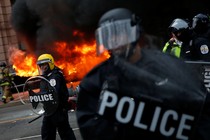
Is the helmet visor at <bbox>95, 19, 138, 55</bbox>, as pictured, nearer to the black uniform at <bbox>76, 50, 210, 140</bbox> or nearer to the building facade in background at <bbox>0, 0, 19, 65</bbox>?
the black uniform at <bbox>76, 50, 210, 140</bbox>

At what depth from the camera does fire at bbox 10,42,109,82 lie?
44.1ft

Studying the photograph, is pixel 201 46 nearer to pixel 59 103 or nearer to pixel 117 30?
pixel 59 103

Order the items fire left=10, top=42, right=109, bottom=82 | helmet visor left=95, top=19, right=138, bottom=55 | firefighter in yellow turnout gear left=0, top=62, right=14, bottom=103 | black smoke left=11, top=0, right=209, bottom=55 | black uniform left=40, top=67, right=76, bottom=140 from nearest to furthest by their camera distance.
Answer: helmet visor left=95, top=19, right=138, bottom=55 → black uniform left=40, top=67, right=76, bottom=140 → firefighter in yellow turnout gear left=0, top=62, right=14, bottom=103 → fire left=10, top=42, right=109, bottom=82 → black smoke left=11, top=0, right=209, bottom=55

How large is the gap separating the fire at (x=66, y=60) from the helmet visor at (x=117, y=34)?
10.9 meters

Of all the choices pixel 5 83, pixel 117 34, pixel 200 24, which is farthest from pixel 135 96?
pixel 5 83

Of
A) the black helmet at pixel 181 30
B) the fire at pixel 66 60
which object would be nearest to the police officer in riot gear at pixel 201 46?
the black helmet at pixel 181 30

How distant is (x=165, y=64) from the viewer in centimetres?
182

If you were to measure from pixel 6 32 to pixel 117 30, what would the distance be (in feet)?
52.9

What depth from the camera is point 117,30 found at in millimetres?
1715

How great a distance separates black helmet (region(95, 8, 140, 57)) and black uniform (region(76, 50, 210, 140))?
88 millimetres

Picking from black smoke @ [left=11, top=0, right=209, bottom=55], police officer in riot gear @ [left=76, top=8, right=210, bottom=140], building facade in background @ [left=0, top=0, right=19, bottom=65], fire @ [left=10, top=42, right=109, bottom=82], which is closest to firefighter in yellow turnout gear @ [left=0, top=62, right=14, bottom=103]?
fire @ [left=10, top=42, right=109, bottom=82]

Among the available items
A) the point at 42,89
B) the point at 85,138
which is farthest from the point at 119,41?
the point at 42,89

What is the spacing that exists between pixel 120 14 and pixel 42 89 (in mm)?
2909

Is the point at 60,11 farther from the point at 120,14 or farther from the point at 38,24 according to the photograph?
the point at 120,14
